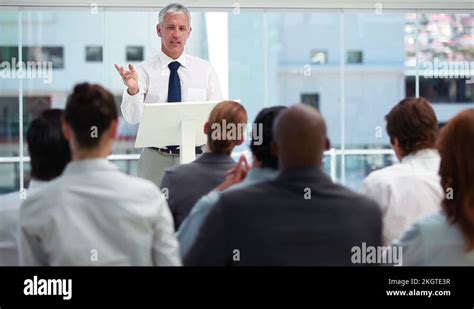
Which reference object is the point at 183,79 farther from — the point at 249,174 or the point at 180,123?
the point at 249,174

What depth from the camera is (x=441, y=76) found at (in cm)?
675

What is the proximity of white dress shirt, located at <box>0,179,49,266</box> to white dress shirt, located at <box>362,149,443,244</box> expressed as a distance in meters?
1.11

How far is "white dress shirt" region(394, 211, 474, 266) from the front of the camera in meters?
2.63

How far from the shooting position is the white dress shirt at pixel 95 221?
8.07 ft

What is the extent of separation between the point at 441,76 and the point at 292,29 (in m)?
3.02

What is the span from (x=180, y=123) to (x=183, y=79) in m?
0.68

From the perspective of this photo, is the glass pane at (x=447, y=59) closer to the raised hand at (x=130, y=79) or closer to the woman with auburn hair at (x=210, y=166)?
the raised hand at (x=130, y=79)

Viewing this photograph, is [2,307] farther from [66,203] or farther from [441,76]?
[441,76]

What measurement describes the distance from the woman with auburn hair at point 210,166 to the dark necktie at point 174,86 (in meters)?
1.22

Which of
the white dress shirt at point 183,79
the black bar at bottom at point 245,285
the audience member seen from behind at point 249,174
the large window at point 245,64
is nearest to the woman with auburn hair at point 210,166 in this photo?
the audience member seen from behind at point 249,174

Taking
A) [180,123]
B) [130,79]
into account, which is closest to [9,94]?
[130,79]

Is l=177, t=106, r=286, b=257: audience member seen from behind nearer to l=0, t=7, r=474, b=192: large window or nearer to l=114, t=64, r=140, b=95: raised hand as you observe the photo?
l=114, t=64, r=140, b=95: raised hand

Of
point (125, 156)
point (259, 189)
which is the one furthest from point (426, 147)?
point (125, 156)

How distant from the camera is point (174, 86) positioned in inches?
172
